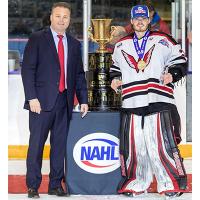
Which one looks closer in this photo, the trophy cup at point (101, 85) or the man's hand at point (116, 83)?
the man's hand at point (116, 83)

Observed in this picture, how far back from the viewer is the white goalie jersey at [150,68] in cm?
564

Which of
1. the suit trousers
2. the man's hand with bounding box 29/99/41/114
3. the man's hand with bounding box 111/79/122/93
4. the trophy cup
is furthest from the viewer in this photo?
the trophy cup

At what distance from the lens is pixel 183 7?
7707mm

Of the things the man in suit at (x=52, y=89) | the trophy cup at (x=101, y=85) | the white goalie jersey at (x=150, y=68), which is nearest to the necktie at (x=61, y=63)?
the man in suit at (x=52, y=89)

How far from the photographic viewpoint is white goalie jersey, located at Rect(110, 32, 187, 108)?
5.64 metres

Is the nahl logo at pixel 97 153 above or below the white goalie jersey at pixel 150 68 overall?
below

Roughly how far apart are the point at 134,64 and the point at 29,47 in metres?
0.82

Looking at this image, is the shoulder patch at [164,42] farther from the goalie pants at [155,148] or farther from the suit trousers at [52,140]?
the suit trousers at [52,140]

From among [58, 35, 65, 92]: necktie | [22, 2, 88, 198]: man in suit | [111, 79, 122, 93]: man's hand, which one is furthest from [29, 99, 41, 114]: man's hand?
[111, 79, 122, 93]: man's hand

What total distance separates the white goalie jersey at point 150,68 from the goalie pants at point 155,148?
140 millimetres

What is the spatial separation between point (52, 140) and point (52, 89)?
44cm

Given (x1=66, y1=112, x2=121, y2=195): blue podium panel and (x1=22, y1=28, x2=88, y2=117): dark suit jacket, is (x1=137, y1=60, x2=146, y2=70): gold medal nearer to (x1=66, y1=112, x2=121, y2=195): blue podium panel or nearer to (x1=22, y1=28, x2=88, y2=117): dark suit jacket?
(x1=66, y1=112, x2=121, y2=195): blue podium panel

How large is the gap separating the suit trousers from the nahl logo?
17 cm

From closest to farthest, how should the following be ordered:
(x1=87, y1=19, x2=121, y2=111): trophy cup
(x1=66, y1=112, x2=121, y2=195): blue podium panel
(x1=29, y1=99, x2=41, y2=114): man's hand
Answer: (x1=29, y1=99, x2=41, y2=114): man's hand, (x1=66, y1=112, x2=121, y2=195): blue podium panel, (x1=87, y1=19, x2=121, y2=111): trophy cup
